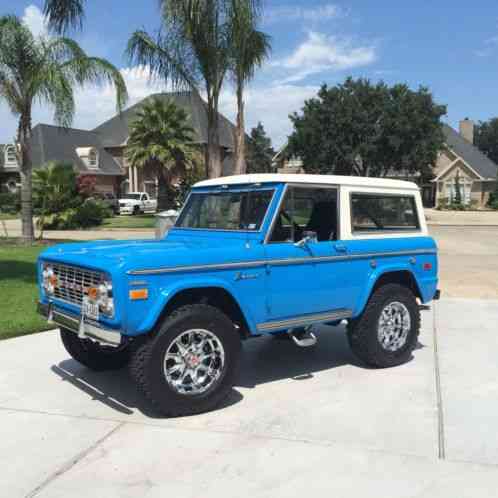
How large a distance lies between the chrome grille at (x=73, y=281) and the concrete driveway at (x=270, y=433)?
2.98ft

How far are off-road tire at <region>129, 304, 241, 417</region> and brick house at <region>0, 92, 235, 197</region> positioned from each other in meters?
37.4

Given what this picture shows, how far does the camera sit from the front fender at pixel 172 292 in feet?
14.2

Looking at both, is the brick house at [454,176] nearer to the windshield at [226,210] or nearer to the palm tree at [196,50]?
the palm tree at [196,50]

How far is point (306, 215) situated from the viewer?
5641 millimetres

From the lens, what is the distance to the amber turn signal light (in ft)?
14.0

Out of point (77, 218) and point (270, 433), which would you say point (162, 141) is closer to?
point (77, 218)

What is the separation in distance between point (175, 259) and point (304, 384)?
73.6 inches

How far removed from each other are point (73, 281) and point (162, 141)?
32104mm

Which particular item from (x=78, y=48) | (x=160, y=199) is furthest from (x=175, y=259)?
(x=160, y=199)

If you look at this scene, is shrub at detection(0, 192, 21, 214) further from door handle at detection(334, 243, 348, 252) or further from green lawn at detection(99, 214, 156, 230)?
door handle at detection(334, 243, 348, 252)

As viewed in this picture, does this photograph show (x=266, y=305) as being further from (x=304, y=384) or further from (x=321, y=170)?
(x=321, y=170)

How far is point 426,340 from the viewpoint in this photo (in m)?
7.18

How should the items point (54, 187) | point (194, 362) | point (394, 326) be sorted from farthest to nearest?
point (54, 187)
point (394, 326)
point (194, 362)

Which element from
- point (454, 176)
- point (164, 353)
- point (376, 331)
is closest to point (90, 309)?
point (164, 353)
